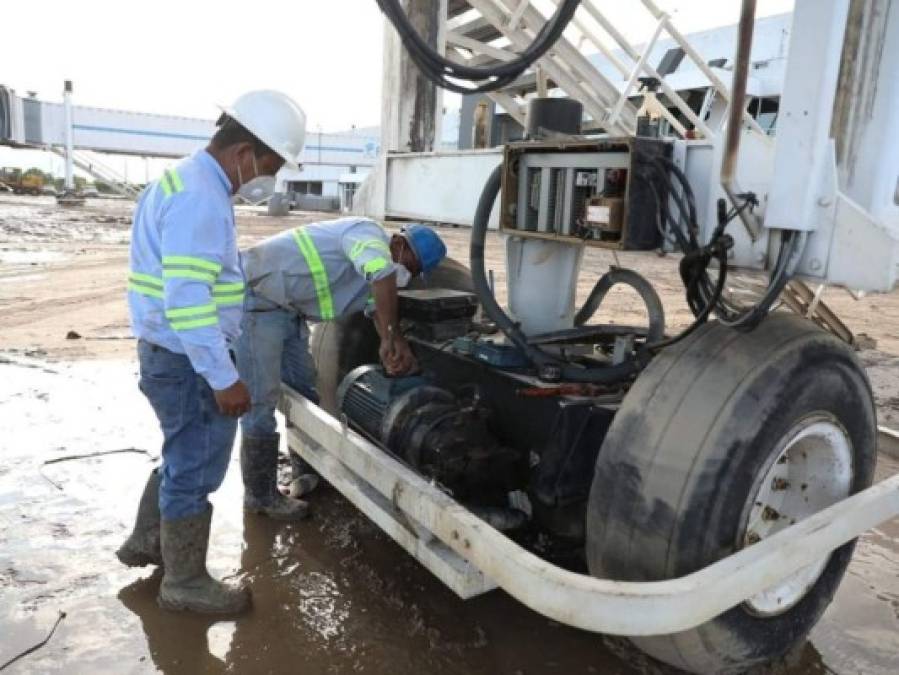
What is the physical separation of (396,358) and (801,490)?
1.69 meters

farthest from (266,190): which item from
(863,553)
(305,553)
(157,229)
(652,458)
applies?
(863,553)

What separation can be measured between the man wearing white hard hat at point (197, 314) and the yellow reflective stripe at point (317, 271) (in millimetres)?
736

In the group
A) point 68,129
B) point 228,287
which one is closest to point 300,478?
point 228,287

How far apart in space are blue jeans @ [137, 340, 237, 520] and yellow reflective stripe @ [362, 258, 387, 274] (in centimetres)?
87

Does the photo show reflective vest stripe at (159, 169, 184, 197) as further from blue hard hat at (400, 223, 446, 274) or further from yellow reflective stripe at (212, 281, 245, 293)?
blue hard hat at (400, 223, 446, 274)

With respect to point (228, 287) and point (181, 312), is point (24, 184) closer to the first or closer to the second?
point (228, 287)

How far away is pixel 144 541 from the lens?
122 inches

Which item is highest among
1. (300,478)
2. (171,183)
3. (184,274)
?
(171,183)

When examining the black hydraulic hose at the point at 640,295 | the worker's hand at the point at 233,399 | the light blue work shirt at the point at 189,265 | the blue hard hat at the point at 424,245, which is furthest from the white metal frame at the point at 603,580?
the blue hard hat at the point at 424,245

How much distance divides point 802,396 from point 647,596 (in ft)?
2.78

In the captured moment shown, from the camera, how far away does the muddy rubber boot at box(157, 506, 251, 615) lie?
2.83 m

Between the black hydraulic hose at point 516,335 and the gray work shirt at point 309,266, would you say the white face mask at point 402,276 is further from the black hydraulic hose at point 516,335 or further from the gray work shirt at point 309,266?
the black hydraulic hose at point 516,335

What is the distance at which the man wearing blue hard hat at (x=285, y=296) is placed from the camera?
359cm

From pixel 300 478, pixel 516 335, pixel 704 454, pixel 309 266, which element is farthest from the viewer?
pixel 300 478
